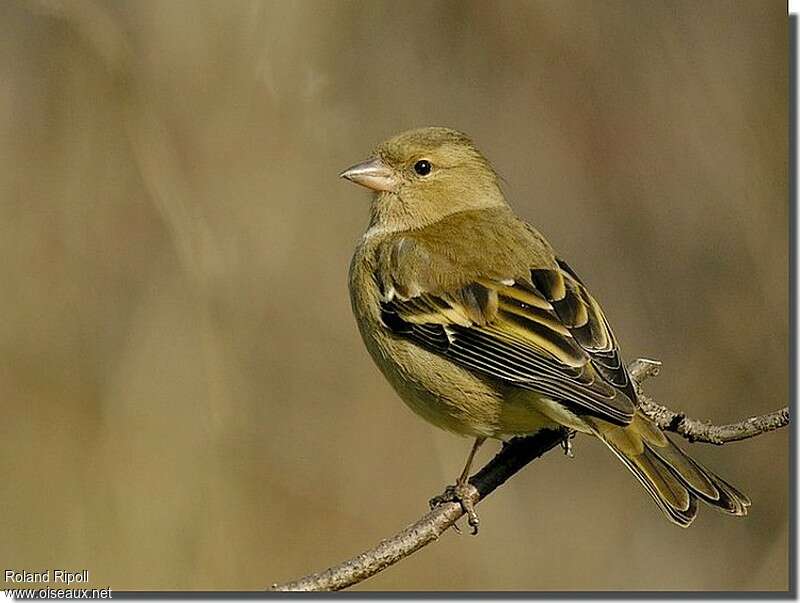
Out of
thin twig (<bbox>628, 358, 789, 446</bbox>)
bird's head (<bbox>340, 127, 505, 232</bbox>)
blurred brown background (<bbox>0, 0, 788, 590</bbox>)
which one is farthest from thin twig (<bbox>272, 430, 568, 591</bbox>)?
blurred brown background (<bbox>0, 0, 788, 590</bbox>)

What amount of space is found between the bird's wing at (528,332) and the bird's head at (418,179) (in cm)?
57

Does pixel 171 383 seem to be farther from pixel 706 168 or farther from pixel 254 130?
pixel 706 168

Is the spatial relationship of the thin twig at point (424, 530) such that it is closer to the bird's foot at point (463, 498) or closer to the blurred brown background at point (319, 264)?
the bird's foot at point (463, 498)

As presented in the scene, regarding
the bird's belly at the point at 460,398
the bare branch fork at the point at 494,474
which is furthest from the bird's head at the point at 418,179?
the bare branch fork at the point at 494,474

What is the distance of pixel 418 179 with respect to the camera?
5.40 metres

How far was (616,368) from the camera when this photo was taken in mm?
4289

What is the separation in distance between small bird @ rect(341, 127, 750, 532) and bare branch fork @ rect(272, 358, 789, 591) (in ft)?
0.32

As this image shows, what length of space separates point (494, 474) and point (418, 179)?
142 centimetres

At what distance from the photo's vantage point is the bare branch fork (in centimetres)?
361

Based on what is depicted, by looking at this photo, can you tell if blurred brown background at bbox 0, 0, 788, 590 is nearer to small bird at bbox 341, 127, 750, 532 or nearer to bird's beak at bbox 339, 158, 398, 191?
bird's beak at bbox 339, 158, 398, 191

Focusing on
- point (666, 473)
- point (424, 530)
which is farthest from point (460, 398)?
point (666, 473)

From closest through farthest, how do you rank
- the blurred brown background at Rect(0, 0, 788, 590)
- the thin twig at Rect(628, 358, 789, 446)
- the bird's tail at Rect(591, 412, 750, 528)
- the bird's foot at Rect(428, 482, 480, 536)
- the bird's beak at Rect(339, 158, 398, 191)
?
the thin twig at Rect(628, 358, 789, 446)
the bird's tail at Rect(591, 412, 750, 528)
the bird's foot at Rect(428, 482, 480, 536)
the bird's beak at Rect(339, 158, 398, 191)
the blurred brown background at Rect(0, 0, 788, 590)

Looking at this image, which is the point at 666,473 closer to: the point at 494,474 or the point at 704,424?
the point at 704,424

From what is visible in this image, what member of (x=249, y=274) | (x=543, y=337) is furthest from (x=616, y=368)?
(x=249, y=274)
